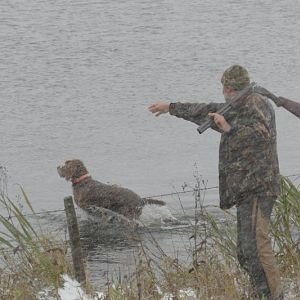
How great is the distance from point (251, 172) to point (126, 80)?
44.2 ft

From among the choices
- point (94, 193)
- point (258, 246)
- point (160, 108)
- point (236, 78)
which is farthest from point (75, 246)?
point (94, 193)

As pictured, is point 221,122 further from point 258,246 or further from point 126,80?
point 126,80

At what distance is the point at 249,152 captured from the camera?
21.2 ft

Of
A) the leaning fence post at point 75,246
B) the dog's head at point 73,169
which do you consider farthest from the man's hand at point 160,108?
the dog's head at point 73,169

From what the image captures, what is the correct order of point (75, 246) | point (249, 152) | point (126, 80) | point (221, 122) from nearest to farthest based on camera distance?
point (221, 122)
point (249, 152)
point (75, 246)
point (126, 80)

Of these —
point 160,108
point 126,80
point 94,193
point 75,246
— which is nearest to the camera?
point 160,108

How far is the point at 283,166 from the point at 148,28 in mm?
10943

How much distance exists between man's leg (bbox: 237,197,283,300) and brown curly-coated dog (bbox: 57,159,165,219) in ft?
17.9

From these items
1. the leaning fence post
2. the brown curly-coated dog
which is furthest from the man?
the brown curly-coated dog

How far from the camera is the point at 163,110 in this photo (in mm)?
6809

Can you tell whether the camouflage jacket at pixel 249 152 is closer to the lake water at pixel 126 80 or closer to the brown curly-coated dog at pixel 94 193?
the lake water at pixel 126 80

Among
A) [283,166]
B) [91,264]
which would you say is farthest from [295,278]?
[283,166]

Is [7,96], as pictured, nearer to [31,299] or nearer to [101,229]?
[101,229]

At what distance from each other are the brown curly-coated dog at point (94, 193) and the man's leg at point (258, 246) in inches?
215
